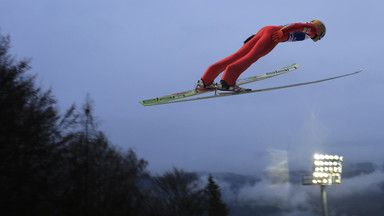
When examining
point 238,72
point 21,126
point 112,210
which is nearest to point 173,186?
point 112,210

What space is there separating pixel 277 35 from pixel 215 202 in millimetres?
38671

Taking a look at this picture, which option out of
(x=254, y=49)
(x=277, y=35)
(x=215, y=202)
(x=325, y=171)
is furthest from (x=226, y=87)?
(x=215, y=202)

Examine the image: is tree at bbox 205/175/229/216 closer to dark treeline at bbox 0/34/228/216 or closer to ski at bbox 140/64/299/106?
dark treeline at bbox 0/34/228/216

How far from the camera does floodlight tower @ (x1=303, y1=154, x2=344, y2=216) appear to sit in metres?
27.3

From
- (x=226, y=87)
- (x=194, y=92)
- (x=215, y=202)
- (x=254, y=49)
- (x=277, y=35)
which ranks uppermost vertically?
(x=277, y=35)

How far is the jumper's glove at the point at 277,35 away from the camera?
7277 mm

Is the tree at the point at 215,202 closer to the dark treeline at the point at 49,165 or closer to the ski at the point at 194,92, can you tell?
the dark treeline at the point at 49,165

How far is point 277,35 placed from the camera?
7.30m

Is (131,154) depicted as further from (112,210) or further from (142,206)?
(112,210)

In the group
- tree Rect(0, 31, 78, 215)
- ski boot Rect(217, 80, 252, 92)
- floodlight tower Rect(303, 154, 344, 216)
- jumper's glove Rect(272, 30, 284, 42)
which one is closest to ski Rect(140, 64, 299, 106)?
ski boot Rect(217, 80, 252, 92)

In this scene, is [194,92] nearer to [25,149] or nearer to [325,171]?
[25,149]

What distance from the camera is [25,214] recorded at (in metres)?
13.9

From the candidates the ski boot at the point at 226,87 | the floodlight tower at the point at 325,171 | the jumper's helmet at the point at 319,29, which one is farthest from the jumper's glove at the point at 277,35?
the floodlight tower at the point at 325,171

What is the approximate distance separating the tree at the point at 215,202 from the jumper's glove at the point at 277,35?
116ft
